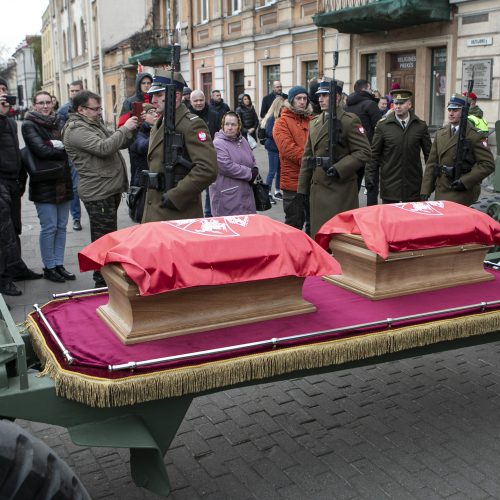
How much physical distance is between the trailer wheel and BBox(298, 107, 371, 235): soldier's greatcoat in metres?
4.51

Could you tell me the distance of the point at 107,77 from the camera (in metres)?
41.4

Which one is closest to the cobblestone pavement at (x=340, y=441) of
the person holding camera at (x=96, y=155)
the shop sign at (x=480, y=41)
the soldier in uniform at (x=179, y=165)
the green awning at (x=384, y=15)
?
the soldier in uniform at (x=179, y=165)

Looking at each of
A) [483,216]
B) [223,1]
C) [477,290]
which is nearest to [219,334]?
[477,290]

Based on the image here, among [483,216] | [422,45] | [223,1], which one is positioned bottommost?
[483,216]

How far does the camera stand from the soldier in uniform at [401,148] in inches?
305

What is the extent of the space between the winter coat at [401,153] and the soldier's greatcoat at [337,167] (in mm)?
1417

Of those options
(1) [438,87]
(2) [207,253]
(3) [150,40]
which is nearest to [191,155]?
(2) [207,253]

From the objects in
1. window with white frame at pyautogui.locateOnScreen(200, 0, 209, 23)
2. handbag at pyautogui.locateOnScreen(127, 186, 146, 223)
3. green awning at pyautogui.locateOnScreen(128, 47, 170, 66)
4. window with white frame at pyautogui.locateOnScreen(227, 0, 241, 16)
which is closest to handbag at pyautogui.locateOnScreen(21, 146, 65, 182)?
handbag at pyautogui.locateOnScreen(127, 186, 146, 223)

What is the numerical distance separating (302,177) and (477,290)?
3191mm

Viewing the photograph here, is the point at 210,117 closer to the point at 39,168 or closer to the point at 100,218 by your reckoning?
the point at 39,168

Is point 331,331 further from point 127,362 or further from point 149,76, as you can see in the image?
point 149,76

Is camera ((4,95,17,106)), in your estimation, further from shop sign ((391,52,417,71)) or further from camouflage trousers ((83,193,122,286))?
shop sign ((391,52,417,71))

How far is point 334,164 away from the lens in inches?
247

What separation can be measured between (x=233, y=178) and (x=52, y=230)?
1897 millimetres
